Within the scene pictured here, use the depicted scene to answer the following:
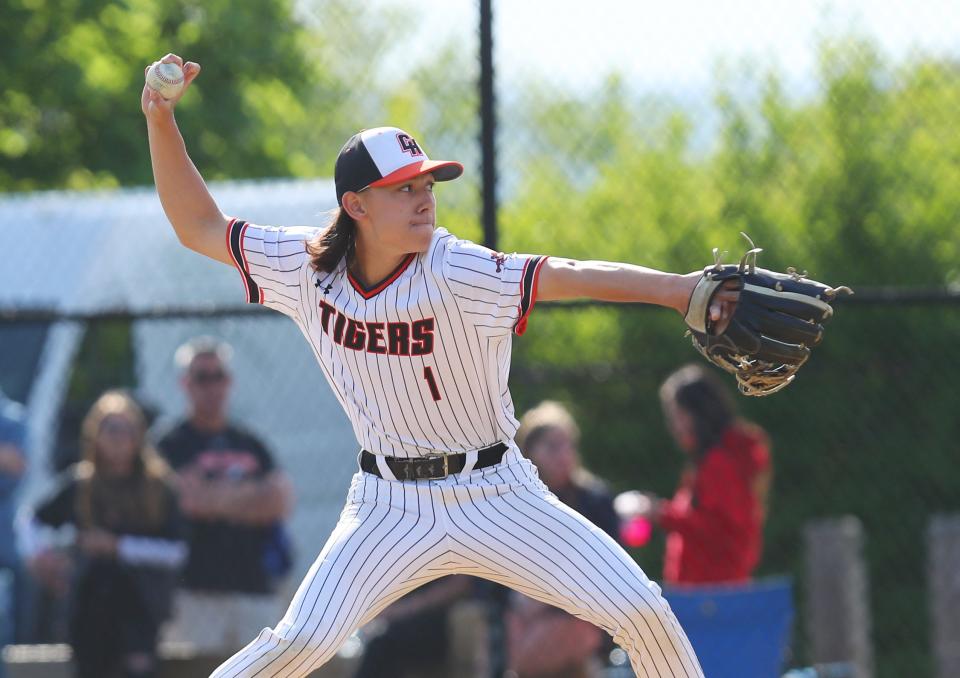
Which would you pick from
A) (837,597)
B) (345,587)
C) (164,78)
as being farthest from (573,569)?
(837,597)

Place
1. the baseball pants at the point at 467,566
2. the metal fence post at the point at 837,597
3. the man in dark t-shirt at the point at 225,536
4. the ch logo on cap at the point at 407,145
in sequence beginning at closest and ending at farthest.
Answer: the baseball pants at the point at 467,566, the ch logo on cap at the point at 407,145, the metal fence post at the point at 837,597, the man in dark t-shirt at the point at 225,536

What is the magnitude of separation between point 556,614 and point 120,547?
1.96 m

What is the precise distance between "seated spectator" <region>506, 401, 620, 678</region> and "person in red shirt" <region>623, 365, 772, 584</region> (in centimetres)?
20

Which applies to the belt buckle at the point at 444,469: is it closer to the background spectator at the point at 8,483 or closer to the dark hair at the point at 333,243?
the dark hair at the point at 333,243

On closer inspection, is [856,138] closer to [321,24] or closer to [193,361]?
[321,24]

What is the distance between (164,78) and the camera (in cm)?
450

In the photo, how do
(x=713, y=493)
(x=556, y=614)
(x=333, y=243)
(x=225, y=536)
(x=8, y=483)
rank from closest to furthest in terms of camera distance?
(x=333, y=243) < (x=713, y=493) < (x=556, y=614) < (x=8, y=483) < (x=225, y=536)

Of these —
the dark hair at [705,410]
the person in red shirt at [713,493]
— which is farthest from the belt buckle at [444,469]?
the dark hair at [705,410]

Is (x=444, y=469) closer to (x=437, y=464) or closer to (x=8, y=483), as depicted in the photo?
(x=437, y=464)

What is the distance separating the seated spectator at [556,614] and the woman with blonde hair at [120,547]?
5.23 feet

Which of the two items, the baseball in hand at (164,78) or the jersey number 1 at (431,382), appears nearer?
the jersey number 1 at (431,382)

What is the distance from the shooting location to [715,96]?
803 cm

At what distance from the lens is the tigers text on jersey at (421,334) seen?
13.8ft

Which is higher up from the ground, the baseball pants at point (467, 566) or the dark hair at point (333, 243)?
the dark hair at point (333, 243)
